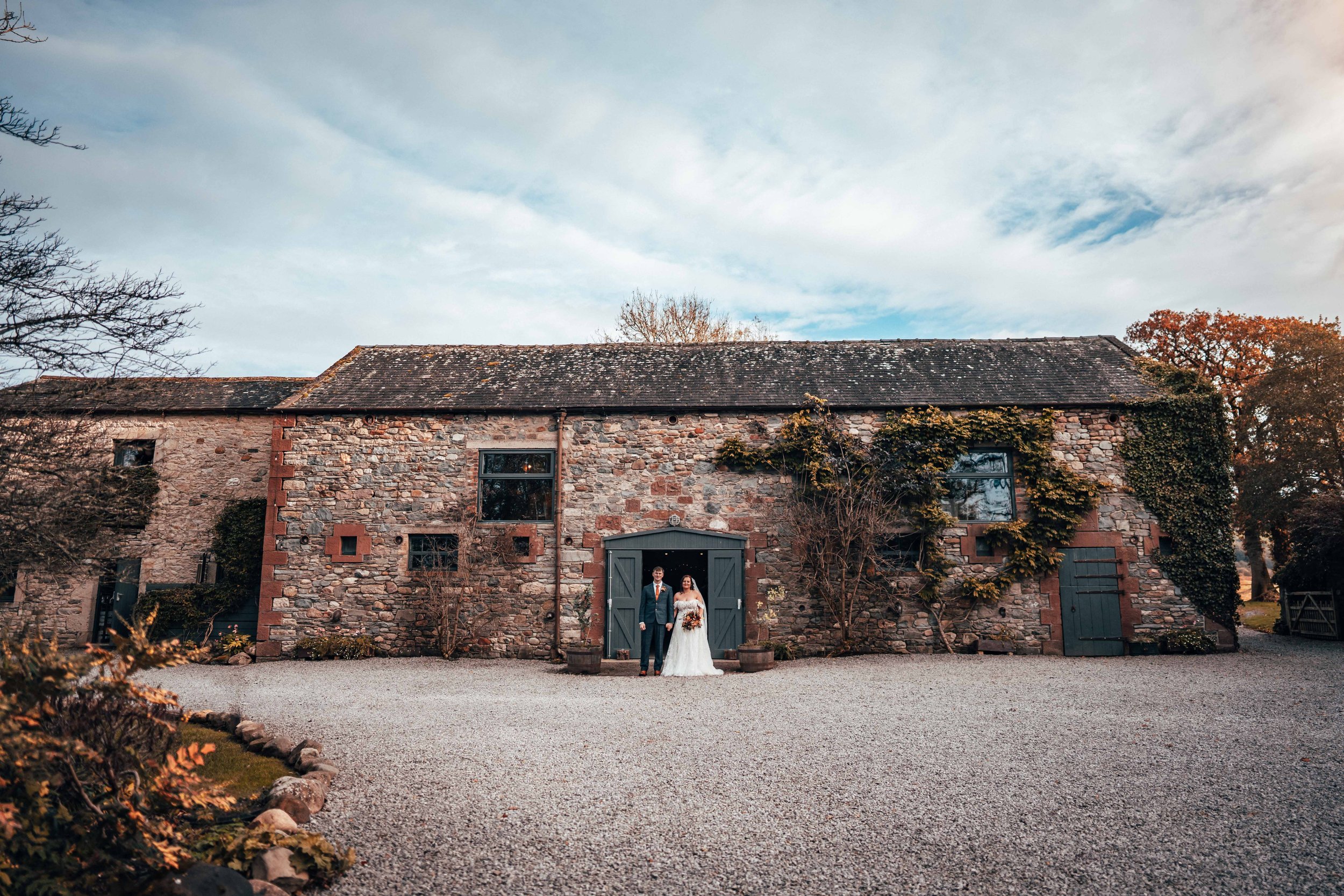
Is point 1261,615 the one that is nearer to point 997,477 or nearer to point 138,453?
point 997,477

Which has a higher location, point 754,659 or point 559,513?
point 559,513

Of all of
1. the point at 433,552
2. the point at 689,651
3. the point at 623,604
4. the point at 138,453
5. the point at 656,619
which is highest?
the point at 138,453

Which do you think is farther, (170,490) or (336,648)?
(170,490)

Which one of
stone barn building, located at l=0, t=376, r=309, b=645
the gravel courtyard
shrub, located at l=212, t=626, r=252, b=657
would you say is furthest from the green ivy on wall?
stone barn building, located at l=0, t=376, r=309, b=645

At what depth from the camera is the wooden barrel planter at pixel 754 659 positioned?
11594 millimetres

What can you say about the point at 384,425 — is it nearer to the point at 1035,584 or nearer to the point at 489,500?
the point at 489,500

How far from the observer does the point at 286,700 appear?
29.5ft

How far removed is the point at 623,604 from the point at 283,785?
27.8 feet

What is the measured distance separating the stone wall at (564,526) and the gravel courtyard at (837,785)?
3228mm

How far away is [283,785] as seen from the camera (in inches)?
193

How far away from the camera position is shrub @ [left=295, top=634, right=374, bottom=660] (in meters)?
13.1

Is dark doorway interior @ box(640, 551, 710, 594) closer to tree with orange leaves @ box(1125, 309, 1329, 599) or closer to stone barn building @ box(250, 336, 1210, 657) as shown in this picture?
stone barn building @ box(250, 336, 1210, 657)

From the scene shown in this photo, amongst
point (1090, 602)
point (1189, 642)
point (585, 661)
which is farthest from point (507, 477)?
point (1189, 642)

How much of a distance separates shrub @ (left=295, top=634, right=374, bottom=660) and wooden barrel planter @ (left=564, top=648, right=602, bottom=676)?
3963mm
